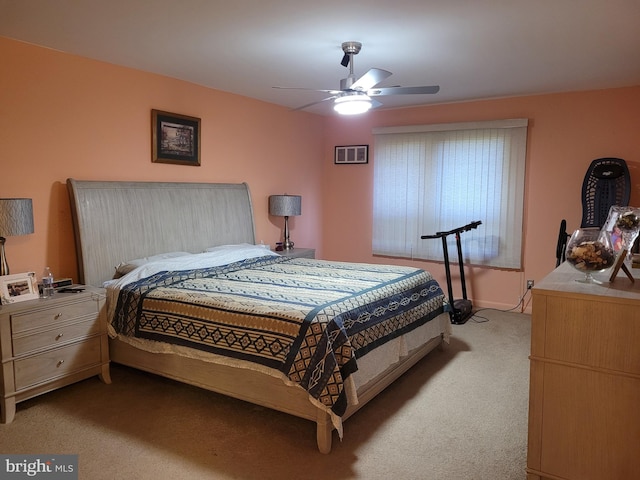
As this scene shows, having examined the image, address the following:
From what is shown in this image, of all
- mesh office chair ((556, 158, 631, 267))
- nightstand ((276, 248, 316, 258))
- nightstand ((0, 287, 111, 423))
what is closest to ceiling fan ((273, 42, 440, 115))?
nightstand ((276, 248, 316, 258))

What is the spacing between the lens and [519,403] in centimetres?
309

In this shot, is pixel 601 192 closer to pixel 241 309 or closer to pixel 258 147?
pixel 258 147

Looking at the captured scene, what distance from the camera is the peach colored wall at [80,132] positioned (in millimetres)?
3289

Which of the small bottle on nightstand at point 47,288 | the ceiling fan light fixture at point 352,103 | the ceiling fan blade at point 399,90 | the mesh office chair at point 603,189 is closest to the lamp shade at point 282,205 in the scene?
the ceiling fan light fixture at point 352,103

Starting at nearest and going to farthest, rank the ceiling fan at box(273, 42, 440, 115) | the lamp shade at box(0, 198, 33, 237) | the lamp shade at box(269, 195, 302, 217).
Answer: the lamp shade at box(0, 198, 33, 237) < the ceiling fan at box(273, 42, 440, 115) < the lamp shade at box(269, 195, 302, 217)

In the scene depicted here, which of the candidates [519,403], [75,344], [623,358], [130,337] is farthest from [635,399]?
[75,344]

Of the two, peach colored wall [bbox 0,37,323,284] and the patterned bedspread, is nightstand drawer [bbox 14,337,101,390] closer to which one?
the patterned bedspread

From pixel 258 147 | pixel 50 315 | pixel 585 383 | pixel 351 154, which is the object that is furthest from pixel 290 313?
pixel 351 154

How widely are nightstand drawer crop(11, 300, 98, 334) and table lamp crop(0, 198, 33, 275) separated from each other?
42 cm

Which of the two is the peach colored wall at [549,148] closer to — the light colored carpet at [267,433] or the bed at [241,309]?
the bed at [241,309]

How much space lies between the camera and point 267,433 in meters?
2.69

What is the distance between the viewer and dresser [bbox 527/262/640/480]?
1.86 m

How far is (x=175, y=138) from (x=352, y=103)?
1897mm

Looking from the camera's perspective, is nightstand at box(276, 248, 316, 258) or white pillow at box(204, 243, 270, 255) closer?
white pillow at box(204, 243, 270, 255)
